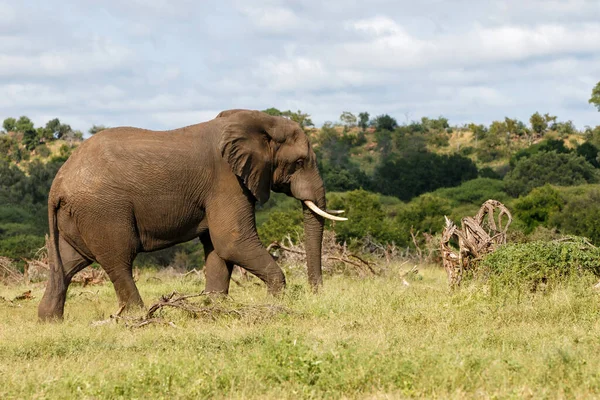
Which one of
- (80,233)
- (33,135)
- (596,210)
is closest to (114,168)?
(80,233)

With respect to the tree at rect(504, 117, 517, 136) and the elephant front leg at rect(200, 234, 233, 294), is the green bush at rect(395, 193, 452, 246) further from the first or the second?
the tree at rect(504, 117, 517, 136)

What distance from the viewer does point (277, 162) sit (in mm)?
10797

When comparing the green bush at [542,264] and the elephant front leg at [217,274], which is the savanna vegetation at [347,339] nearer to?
the green bush at [542,264]

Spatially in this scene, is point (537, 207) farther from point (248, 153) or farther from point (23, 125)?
point (23, 125)

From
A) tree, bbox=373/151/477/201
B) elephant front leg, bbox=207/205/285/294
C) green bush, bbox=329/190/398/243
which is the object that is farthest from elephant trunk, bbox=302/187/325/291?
tree, bbox=373/151/477/201

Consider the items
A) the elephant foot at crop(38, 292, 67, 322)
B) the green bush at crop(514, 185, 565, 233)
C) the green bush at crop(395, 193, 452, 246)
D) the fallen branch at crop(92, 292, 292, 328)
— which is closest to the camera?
the fallen branch at crop(92, 292, 292, 328)

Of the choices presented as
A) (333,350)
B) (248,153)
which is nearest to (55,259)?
(248,153)

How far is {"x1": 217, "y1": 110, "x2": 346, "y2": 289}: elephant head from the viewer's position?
10250mm

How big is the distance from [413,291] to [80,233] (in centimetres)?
376

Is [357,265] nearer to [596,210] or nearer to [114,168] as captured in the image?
[114,168]

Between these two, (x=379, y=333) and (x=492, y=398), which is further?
(x=379, y=333)

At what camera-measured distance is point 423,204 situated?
28.9m

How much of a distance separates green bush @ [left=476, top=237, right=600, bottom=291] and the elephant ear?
8.56 feet

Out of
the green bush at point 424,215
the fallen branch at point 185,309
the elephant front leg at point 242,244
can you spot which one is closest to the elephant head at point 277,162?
the elephant front leg at point 242,244
